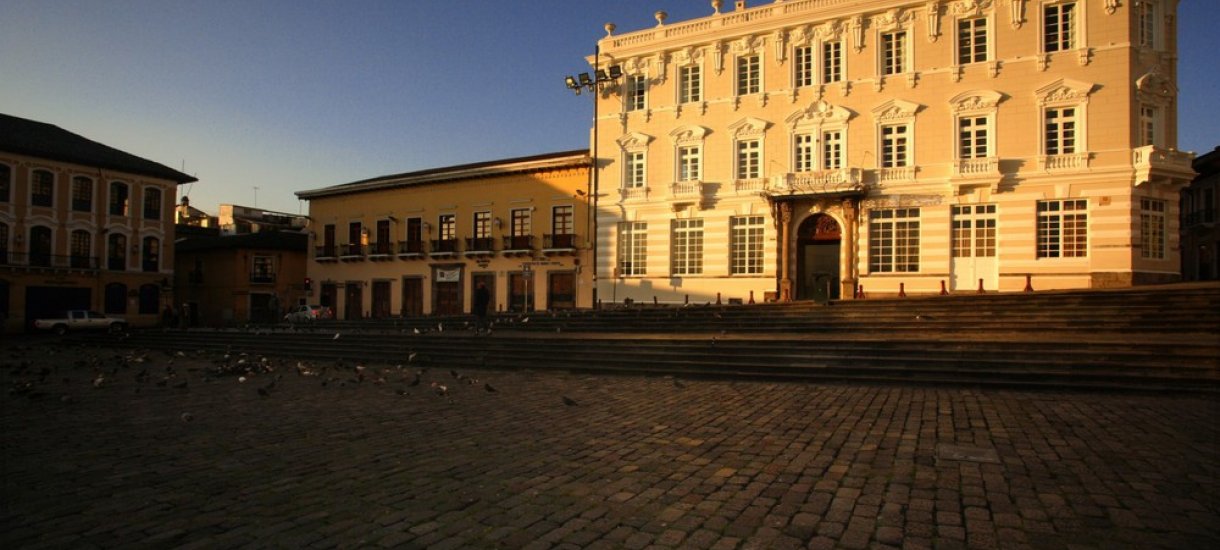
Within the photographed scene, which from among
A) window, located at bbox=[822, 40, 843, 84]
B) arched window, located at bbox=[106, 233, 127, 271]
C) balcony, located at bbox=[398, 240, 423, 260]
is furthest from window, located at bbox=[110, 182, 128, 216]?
window, located at bbox=[822, 40, 843, 84]

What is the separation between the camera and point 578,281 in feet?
113

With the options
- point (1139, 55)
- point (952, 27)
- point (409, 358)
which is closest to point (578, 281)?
point (409, 358)

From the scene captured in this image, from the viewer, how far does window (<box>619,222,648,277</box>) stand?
3192cm

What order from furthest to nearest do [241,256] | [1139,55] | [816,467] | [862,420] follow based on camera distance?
[241,256], [1139,55], [862,420], [816,467]

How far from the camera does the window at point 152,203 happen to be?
43.1 m

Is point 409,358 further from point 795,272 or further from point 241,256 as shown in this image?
point 241,256

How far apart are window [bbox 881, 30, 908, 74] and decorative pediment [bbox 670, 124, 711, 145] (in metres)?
7.71

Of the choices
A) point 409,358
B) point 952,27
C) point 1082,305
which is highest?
point 952,27

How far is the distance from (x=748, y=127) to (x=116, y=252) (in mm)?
38110

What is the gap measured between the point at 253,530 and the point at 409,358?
530 inches

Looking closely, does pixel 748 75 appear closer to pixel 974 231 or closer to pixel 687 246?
pixel 687 246

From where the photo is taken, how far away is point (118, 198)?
41781 mm

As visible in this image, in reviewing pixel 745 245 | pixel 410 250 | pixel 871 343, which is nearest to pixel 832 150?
pixel 745 245

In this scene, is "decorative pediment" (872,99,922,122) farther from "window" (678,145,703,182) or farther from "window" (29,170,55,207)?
"window" (29,170,55,207)
